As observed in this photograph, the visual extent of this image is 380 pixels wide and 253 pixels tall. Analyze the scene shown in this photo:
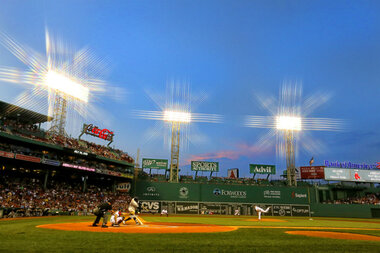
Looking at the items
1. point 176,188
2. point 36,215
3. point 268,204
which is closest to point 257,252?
point 36,215

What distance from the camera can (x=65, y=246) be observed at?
8000 mm

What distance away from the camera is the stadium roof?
1447 inches

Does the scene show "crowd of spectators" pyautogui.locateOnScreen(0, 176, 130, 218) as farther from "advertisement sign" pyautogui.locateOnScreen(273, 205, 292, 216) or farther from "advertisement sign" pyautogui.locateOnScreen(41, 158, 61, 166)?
"advertisement sign" pyautogui.locateOnScreen(273, 205, 292, 216)

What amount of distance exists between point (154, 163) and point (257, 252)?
155ft

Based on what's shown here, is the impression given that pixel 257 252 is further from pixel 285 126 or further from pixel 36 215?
pixel 285 126

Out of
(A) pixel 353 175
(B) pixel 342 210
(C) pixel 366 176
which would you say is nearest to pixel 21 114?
(B) pixel 342 210

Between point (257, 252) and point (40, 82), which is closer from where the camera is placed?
point (257, 252)

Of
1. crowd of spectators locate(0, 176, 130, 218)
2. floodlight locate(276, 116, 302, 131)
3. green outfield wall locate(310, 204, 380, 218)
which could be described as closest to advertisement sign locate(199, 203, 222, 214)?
crowd of spectators locate(0, 176, 130, 218)

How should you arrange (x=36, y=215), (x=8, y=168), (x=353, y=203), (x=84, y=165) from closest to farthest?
(x=36, y=215), (x=8, y=168), (x=84, y=165), (x=353, y=203)

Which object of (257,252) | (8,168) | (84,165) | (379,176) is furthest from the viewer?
(379,176)

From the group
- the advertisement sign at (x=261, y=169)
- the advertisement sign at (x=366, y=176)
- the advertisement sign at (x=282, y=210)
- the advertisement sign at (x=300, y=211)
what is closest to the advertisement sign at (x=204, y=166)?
the advertisement sign at (x=261, y=169)

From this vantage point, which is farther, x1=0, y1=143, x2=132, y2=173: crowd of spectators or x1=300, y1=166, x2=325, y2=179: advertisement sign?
x1=300, y1=166, x2=325, y2=179: advertisement sign

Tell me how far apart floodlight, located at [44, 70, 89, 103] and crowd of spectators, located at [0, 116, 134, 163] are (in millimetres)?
7074

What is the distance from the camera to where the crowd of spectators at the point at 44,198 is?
28500 millimetres
